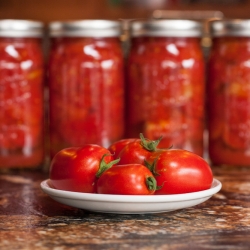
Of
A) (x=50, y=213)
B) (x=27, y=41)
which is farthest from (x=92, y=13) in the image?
(x=50, y=213)

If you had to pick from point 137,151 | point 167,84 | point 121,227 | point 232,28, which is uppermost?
point 232,28

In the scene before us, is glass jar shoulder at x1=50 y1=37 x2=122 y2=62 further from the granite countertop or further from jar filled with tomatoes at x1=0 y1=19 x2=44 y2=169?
the granite countertop

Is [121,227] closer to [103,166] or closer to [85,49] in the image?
[103,166]

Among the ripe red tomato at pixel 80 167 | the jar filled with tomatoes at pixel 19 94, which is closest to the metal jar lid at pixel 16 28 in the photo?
the jar filled with tomatoes at pixel 19 94

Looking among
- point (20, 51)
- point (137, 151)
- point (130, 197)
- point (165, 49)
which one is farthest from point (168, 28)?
point (130, 197)

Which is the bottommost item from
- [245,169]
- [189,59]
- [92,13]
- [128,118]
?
[245,169]

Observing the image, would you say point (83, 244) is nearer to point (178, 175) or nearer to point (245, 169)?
point (178, 175)
